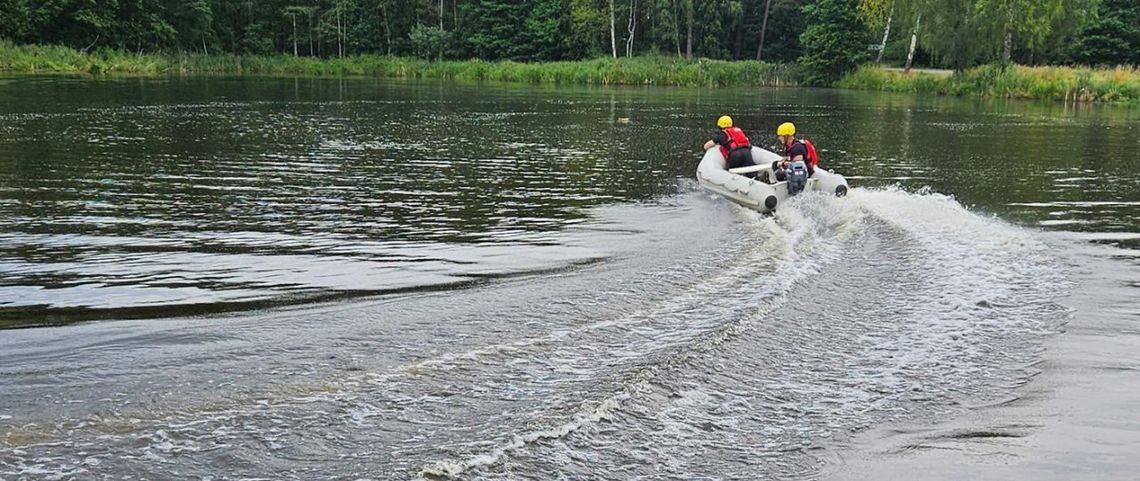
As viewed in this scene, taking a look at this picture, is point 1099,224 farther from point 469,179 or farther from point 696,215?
point 469,179

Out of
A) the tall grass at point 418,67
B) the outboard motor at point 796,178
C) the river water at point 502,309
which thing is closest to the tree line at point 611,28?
the tall grass at point 418,67

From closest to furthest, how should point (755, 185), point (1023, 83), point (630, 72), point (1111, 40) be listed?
point (755, 185)
point (1023, 83)
point (1111, 40)
point (630, 72)

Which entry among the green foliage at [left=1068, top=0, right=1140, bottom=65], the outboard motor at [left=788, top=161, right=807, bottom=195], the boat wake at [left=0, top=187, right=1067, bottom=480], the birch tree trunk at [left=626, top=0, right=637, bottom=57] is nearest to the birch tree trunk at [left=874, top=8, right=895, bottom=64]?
the green foliage at [left=1068, top=0, right=1140, bottom=65]

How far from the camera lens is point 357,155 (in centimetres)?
1642

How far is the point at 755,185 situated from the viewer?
12.1 m

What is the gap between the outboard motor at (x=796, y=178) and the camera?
12.0m

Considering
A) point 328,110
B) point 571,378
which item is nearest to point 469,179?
point 571,378

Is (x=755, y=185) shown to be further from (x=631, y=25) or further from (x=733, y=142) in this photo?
(x=631, y=25)

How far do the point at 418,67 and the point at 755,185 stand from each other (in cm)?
4850

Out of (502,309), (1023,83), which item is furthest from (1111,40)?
(502,309)

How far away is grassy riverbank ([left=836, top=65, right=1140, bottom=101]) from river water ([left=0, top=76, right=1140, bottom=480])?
76.4 feet

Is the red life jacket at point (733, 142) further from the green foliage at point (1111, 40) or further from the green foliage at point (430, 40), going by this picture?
Answer: the green foliage at point (430, 40)

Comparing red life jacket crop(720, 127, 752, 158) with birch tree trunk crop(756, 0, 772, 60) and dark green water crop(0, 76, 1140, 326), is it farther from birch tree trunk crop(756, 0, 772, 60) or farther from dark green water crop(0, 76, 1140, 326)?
birch tree trunk crop(756, 0, 772, 60)

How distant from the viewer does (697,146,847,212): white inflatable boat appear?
39.1 feet
